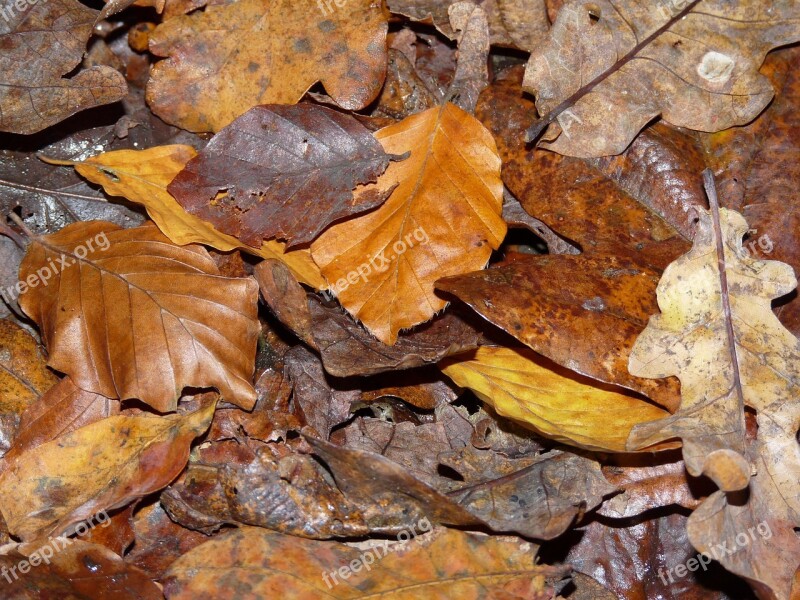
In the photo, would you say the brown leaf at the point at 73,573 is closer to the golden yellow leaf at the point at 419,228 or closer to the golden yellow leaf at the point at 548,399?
the golden yellow leaf at the point at 419,228

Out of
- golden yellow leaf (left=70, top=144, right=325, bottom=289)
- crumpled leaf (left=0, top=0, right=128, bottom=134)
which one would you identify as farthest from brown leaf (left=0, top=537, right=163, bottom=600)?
crumpled leaf (left=0, top=0, right=128, bottom=134)

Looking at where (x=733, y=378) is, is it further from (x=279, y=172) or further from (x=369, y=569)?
(x=279, y=172)

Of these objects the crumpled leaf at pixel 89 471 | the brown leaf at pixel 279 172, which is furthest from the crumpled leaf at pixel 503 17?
the crumpled leaf at pixel 89 471

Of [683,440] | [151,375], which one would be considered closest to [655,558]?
[683,440]

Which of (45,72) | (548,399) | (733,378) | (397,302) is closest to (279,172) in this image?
(397,302)

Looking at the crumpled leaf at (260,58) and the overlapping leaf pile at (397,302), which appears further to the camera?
the crumpled leaf at (260,58)
